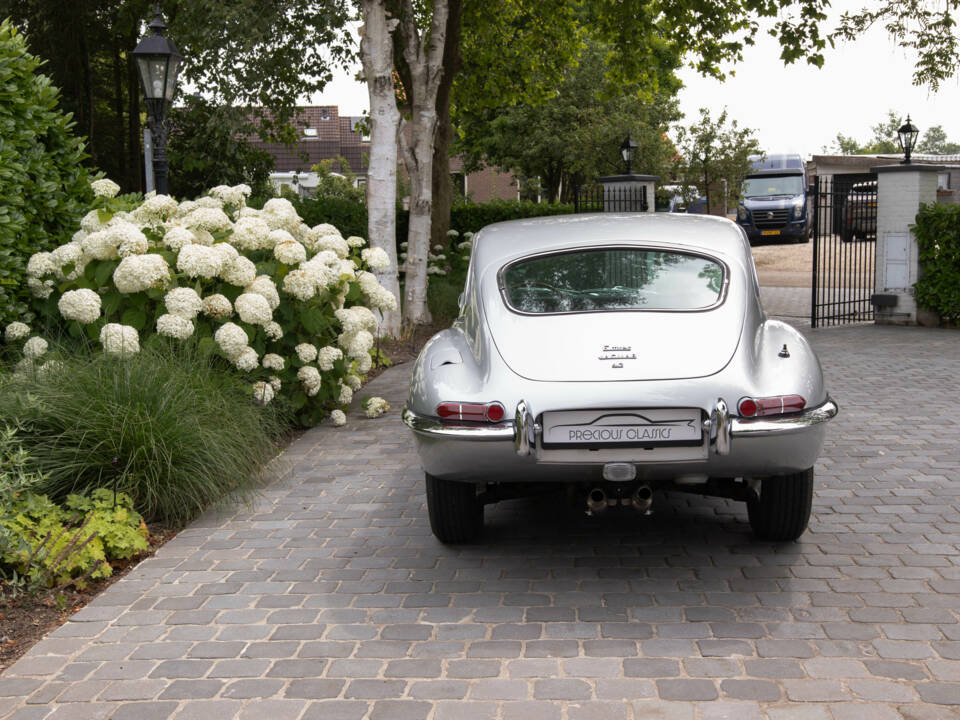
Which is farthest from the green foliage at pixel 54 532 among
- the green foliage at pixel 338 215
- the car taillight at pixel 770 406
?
the green foliage at pixel 338 215

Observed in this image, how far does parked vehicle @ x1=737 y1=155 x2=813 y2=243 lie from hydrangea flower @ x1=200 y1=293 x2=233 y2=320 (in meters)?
31.0

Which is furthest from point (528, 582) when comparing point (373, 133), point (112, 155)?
point (112, 155)

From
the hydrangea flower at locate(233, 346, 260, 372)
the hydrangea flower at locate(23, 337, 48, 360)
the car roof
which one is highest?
the car roof

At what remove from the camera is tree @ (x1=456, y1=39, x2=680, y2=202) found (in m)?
33.8

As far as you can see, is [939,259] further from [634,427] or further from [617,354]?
[634,427]

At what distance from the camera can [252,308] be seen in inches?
304

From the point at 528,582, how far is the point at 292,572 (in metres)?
1.18

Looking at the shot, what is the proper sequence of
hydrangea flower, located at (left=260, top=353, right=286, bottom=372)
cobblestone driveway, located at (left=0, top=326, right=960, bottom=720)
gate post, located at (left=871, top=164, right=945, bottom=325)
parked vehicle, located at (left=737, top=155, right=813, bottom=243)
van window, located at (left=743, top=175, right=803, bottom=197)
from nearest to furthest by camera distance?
cobblestone driveway, located at (left=0, top=326, right=960, bottom=720) < hydrangea flower, located at (left=260, top=353, right=286, bottom=372) < gate post, located at (left=871, top=164, right=945, bottom=325) < parked vehicle, located at (left=737, top=155, right=813, bottom=243) < van window, located at (left=743, top=175, right=803, bottom=197)

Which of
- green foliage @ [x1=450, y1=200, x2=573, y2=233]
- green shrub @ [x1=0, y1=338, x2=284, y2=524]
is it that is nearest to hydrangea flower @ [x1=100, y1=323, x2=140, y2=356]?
green shrub @ [x1=0, y1=338, x2=284, y2=524]

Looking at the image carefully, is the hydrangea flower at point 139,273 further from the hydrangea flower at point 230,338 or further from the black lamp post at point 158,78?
the black lamp post at point 158,78

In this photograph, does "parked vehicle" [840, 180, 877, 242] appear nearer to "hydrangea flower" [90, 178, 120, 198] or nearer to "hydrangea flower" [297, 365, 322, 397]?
"hydrangea flower" [297, 365, 322, 397]

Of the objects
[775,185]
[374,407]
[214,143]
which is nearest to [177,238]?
[374,407]

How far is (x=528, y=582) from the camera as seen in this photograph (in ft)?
17.1

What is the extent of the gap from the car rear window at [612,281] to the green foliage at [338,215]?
636 inches
